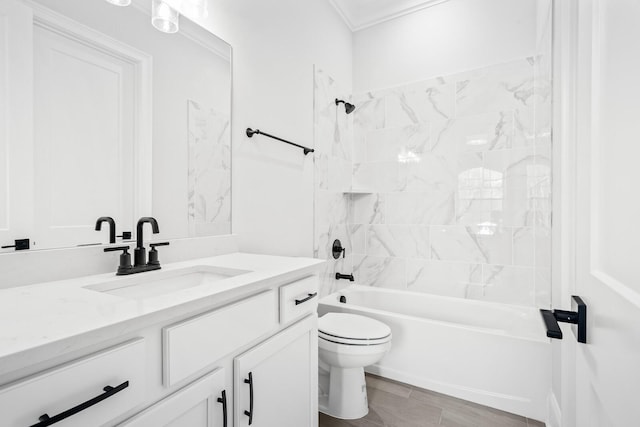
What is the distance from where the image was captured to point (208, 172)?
5.10 ft

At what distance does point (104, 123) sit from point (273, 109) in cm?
105

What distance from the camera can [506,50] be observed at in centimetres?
236

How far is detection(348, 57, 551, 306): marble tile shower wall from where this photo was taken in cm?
229

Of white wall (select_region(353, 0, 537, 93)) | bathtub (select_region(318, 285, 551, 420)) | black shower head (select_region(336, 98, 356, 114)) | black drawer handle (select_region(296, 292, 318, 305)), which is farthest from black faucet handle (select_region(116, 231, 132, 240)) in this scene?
white wall (select_region(353, 0, 537, 93))

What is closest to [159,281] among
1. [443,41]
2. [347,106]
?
[347,106]

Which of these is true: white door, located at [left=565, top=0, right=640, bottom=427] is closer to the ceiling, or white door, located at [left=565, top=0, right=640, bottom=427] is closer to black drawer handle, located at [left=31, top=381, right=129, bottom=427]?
black drawer handle, located at [left=31, top=381, right=129, bottom=427]

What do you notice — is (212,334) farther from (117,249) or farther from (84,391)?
(117,249)

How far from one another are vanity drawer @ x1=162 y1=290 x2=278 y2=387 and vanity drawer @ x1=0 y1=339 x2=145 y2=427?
0.07m

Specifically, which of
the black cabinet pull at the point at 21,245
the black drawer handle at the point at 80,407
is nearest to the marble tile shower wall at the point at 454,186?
the black drawer handle at the point at 80,407

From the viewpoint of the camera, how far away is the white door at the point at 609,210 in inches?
17.6

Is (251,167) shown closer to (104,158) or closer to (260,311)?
(104,158)

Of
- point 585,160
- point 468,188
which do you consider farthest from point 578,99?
point 468,188

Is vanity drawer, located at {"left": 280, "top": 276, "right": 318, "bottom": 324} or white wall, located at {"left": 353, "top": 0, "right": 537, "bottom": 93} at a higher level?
white wall, located at {"left": 353, "top": 0, "right": 537, "bottom": 93}

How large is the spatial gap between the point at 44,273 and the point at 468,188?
256 cm
